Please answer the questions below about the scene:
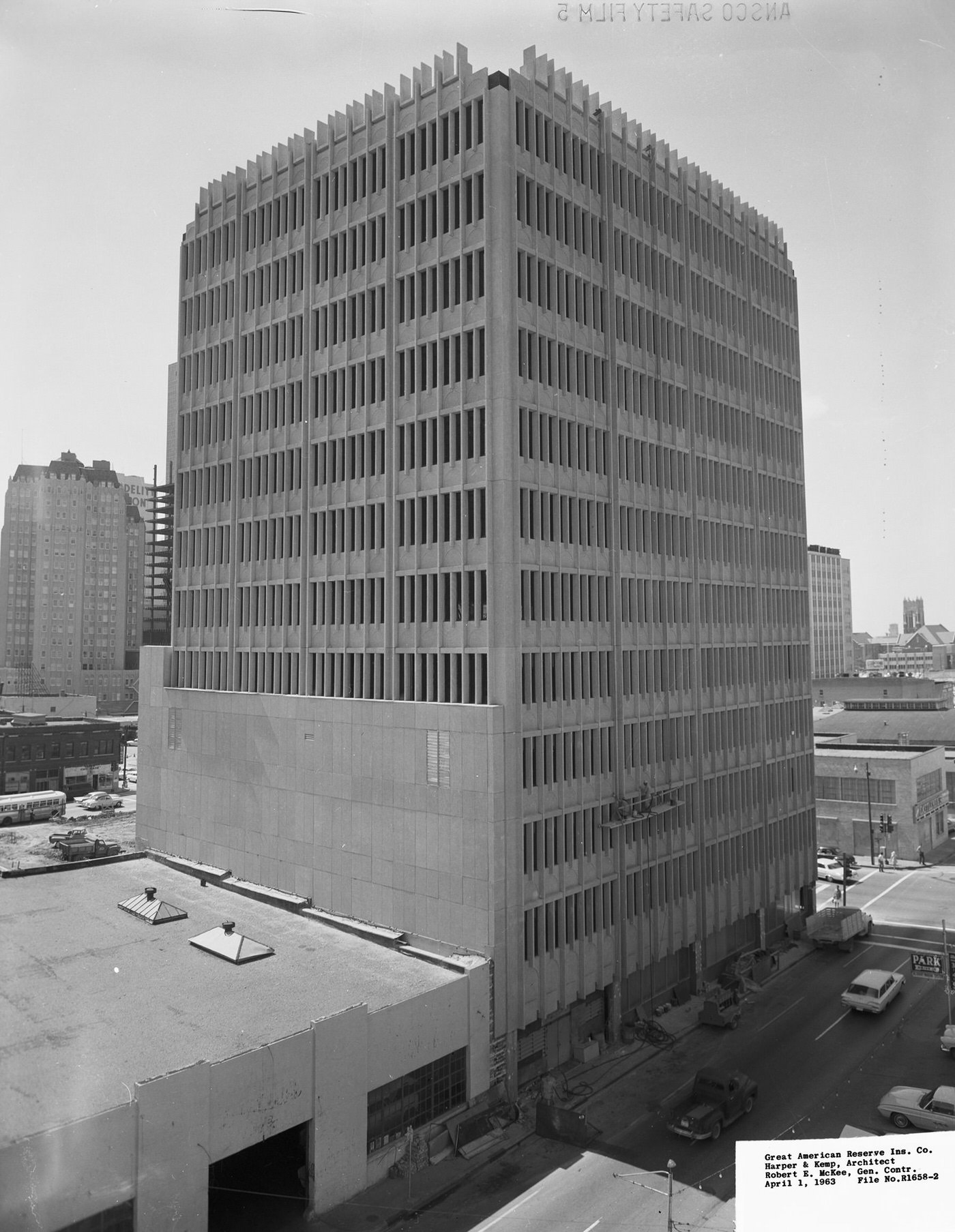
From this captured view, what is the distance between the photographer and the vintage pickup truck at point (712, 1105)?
110 feet

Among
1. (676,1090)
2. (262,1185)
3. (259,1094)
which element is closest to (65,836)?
(262,1185)

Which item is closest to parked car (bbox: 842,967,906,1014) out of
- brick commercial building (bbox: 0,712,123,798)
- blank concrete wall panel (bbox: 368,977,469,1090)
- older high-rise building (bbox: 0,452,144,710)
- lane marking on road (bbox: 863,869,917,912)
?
lane marking on road (bbox: 863,869,917,912)

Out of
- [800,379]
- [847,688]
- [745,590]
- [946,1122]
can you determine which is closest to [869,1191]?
[946,1122]

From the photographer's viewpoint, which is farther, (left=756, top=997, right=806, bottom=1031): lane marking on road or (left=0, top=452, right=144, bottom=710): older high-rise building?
(left=0, top=452, right=144, bottom=710): older high-rise building

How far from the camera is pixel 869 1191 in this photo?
19.7 metres

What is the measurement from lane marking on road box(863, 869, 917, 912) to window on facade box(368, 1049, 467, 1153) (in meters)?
46.7

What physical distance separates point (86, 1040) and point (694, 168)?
5468 cm

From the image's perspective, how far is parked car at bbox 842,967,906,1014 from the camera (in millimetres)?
46625

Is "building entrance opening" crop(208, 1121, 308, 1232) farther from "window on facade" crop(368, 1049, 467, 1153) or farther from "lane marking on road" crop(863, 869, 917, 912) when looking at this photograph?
"lane marking on road" crop(863, 869, 917, 912)

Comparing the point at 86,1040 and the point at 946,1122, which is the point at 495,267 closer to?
the point at 86,1040

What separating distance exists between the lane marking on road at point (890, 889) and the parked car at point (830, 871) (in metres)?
3.41

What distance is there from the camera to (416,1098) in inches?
1309

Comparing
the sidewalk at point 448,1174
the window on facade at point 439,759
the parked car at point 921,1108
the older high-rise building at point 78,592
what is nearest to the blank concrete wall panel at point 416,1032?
the sidewalk at point 448,1174

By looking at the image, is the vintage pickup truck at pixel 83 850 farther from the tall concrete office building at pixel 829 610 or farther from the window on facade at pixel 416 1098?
the tall concrete office building at pixel 829 610
